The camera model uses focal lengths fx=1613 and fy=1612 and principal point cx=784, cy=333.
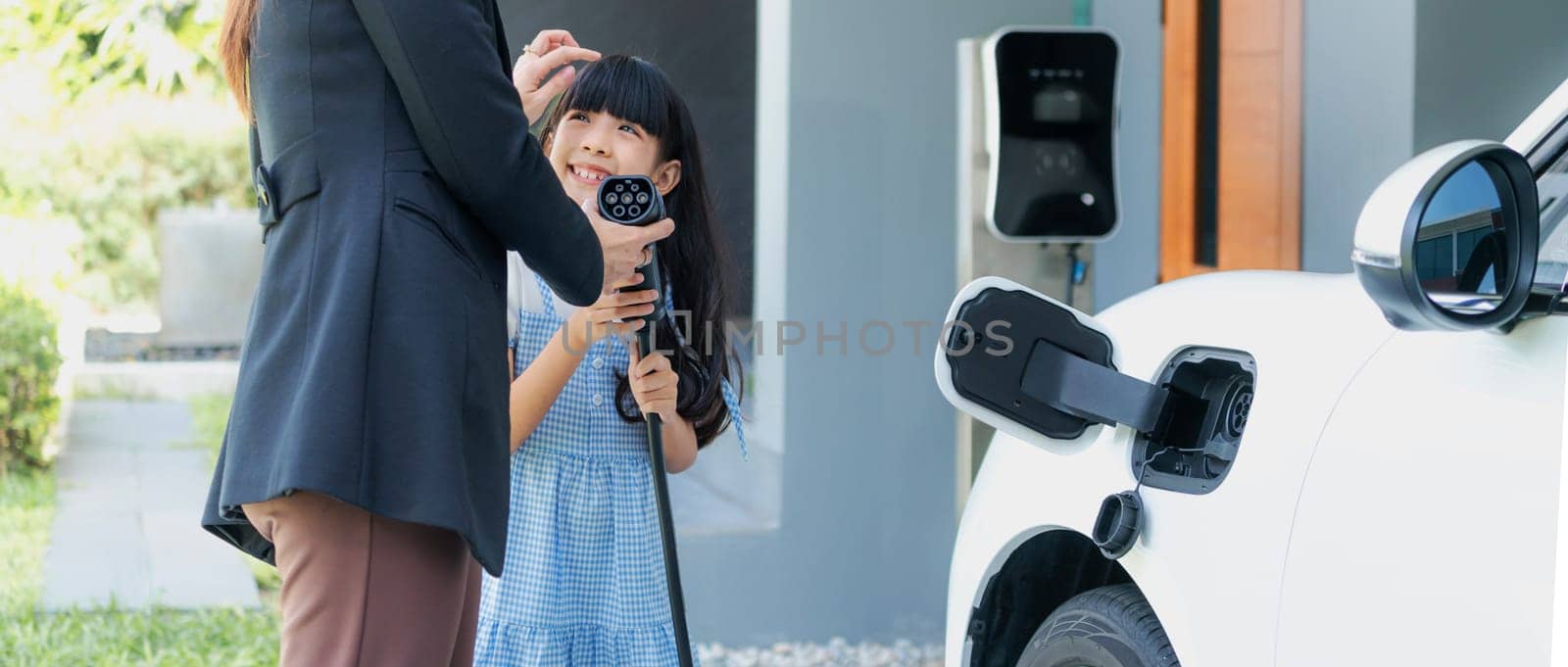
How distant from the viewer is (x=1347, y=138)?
398 cm

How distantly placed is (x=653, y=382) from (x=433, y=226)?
0.59m

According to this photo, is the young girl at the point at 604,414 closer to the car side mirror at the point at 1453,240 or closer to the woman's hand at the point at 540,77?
the woman's hand at the point at 540,77

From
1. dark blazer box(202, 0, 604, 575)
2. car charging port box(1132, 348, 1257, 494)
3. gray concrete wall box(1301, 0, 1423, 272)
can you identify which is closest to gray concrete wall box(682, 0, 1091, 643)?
gray concrete wall box(1301, 0, 1423, 272)

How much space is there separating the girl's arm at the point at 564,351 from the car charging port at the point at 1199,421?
0.66m

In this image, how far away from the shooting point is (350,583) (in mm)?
1638

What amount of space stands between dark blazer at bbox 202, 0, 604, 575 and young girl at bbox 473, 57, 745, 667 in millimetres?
465

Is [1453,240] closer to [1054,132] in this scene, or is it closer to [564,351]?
[564,351]

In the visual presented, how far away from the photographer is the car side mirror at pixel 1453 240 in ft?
4.68

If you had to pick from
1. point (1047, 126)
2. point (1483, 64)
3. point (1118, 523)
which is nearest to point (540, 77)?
point (1118, 523)

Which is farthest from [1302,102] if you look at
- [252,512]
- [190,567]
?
[190,567]

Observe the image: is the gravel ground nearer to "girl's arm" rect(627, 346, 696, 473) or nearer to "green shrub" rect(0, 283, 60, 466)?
"girl's arm" rect(627, 346, 696, 473)

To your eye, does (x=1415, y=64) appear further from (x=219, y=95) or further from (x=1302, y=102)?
(x=219, y=95)

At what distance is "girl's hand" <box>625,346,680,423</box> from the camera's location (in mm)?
2178

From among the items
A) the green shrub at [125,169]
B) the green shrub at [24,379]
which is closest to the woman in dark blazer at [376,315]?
the green shrub at [24,379]
